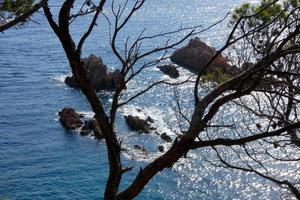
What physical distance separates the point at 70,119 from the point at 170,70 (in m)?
12.7

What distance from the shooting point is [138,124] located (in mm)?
29734

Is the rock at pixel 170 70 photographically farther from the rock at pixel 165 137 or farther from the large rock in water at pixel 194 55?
the rock at pixel 165 137

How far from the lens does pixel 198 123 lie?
4.15 meters

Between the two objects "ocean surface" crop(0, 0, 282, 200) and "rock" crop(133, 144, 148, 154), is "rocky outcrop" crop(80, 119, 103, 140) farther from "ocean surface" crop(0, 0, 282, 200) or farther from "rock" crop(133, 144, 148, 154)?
"rock" crop(133, 144, 148, 154)

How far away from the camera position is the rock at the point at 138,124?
29.4 m

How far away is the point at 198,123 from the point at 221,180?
801 inches

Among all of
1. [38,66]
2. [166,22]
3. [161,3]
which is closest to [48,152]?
[38,66]

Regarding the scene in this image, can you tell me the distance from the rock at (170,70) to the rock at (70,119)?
37.6 ft

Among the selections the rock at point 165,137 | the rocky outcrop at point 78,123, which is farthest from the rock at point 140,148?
the rocky outcrop at point 78,123

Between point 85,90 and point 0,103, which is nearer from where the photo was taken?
point 85,90

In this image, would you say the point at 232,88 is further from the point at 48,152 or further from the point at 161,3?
the point at 161,3

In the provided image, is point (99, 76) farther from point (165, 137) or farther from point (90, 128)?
point (165, 137)

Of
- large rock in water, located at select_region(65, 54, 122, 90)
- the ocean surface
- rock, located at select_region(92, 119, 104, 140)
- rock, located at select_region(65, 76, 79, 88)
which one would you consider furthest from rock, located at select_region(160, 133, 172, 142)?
rock, located at select_region(65, 76, 79, 88)

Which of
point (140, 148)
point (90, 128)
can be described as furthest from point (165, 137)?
point (90, 128)
